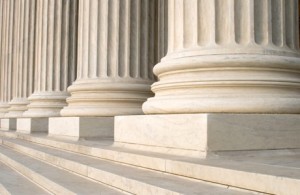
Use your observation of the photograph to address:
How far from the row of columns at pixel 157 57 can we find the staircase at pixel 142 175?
3.30 m

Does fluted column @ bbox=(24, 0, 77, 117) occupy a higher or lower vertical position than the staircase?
higher

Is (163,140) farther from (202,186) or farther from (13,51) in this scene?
(13,51)

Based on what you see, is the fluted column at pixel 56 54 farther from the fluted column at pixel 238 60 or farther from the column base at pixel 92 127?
the fluted column at pixel 238 60

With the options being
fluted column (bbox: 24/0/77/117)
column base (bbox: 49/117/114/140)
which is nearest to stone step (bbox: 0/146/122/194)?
column base (bbox: 49/117/114/140)

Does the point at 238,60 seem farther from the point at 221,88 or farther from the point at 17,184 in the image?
the point at 17,184

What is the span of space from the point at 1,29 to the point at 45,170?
70626 mm

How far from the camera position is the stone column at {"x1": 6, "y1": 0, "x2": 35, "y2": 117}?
6619 cm

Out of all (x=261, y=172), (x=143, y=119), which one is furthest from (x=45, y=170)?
(x=261, y=172)

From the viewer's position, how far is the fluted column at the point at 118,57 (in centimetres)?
3509

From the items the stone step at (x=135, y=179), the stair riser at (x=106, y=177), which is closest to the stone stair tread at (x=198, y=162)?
the stone step at (x=135, y=179)

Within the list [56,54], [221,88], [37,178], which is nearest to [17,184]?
[37,178]

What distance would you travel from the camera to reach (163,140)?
21625mm

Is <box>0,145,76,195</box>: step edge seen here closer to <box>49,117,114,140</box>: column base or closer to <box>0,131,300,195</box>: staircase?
<box>0,131,300,195</box>: staircase

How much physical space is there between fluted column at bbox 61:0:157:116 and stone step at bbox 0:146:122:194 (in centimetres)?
763
